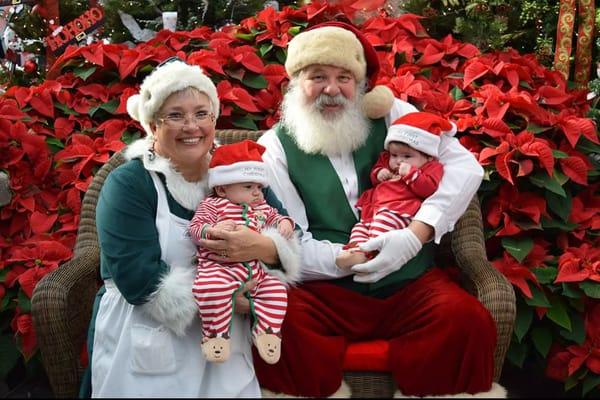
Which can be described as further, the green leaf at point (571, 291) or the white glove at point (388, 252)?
the green leaf at point (571, 291)

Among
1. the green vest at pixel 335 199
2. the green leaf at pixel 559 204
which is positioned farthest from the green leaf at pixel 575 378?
the green vest at pixel 335 199

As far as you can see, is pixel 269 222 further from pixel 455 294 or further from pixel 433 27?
pixel 433 27

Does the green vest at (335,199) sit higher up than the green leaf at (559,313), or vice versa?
the green vest at (335,199)

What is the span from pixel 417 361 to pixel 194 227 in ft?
3.23

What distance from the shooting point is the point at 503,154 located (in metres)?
3.42

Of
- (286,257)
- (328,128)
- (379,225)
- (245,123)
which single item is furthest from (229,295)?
(245,123)

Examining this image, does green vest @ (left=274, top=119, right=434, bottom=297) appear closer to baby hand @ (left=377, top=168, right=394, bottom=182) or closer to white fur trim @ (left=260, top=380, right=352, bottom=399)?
baby hand @ (left=377, top=168, right=394, bottom=182)

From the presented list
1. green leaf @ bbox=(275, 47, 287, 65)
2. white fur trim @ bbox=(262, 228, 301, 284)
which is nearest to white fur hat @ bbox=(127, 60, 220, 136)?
white fur trim @ bbox=(262, 228, 301, 284)

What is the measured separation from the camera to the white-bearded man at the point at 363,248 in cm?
258

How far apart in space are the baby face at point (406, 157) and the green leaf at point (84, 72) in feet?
6.50

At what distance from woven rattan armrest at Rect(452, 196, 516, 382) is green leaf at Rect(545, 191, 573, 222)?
1.48 feet

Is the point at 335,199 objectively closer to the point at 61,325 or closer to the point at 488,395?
the point at 488,395

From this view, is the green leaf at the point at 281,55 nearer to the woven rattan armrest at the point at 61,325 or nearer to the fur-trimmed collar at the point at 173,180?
the fur-trimmed collar at the point at 173,180

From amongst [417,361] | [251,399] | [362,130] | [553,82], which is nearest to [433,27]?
[553,82]
